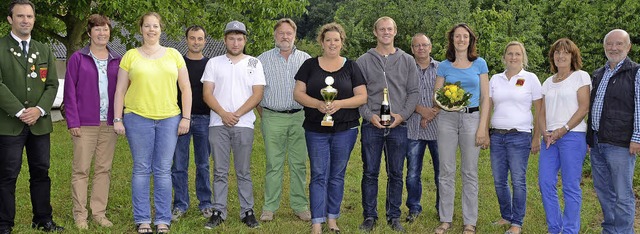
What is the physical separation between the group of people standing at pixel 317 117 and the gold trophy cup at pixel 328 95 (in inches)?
1.5

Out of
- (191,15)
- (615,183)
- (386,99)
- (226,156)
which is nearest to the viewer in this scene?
(615,183)

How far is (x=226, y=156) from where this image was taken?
622 cm

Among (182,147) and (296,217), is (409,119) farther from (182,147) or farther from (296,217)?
(182,147)

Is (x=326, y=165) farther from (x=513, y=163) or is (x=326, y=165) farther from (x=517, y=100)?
(x=517, y=100)

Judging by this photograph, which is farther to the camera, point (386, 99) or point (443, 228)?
point (443, 228)

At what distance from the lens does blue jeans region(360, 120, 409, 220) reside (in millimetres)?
6027

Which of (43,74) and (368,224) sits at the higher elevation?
(43,74)

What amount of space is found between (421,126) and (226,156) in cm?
222

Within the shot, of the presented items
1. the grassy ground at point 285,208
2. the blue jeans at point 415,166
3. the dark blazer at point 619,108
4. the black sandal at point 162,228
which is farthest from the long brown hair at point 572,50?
the black sandal at point 162,228

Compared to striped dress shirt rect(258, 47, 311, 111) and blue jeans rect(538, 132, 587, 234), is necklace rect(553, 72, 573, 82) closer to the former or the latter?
blue jeans rect(538, 132, 587, 234)

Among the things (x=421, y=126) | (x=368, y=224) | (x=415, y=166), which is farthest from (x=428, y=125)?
(x=368, y=224)

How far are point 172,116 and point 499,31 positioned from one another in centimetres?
2784

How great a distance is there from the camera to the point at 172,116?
5.74m

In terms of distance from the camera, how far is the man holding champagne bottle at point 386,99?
19.5 feet
